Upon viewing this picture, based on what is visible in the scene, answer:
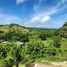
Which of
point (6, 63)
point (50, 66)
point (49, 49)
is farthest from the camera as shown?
point (49, 49)

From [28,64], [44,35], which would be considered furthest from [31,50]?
[44,35]

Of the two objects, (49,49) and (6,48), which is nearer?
(6,48)

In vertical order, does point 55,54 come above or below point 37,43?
below

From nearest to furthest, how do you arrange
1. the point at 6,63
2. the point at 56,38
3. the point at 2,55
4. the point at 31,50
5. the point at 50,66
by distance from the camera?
1. the point at 6,63
2. the point at 50,66
3. the point at 2,55
4. the point at 31,50
5. the point at 56,38

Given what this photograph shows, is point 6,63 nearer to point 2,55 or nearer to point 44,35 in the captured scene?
point 2,55

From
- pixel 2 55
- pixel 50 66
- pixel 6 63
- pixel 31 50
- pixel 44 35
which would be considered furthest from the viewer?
pixel 44 35

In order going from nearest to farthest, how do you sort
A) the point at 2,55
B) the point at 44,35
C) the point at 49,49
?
1. the point at 2,55
2. the point at 49,49
3. the point at 44,35

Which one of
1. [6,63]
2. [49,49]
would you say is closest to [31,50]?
[49,49]

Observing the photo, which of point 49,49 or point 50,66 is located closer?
point 50,66

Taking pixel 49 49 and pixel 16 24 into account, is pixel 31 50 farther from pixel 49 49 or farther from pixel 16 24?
pixel 16 24
